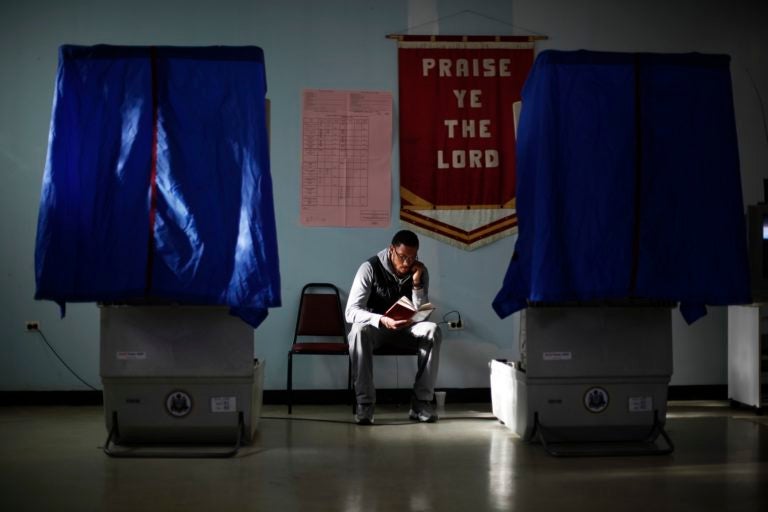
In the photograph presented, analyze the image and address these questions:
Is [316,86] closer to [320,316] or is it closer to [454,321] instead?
[320,316]

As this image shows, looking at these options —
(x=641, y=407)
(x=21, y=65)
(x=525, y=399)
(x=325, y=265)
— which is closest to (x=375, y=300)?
(x=325, y=265)

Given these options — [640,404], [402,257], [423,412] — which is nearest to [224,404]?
[423,412]

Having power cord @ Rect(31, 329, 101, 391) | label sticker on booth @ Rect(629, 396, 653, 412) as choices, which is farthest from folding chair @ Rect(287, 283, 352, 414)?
label sticker on booth @ Rect(629, 396, 653, 412)

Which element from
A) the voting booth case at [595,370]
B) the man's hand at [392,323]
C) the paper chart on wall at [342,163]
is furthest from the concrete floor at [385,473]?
the paper chart on wall at [342,163]

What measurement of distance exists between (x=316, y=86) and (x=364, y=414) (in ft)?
7.12

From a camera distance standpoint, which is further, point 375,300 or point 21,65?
point 21,65

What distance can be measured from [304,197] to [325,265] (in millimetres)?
462

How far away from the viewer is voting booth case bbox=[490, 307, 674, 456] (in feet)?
11.5

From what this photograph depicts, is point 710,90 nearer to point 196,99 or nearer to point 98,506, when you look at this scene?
point 196,99

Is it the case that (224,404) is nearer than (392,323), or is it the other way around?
(224,404)

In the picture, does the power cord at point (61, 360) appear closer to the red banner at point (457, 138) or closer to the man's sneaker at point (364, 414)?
the man's sneaker at point (364, 414)

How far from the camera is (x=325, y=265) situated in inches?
201

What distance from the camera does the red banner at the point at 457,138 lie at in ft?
16.8

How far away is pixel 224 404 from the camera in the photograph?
344 centimetres
